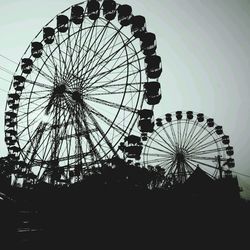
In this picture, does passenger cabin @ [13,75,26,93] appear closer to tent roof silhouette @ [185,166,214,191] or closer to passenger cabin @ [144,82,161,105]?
passenger cabin @ [144,82,161,105]

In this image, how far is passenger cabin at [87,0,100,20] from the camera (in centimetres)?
1473

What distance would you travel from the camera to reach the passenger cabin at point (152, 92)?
13508mm

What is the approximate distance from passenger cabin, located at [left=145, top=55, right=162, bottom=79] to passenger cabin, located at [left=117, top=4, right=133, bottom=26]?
2808 mm

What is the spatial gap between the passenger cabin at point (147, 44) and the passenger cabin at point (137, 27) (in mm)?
227

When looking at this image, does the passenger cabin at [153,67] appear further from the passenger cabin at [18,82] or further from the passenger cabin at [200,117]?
the passenger cabin at [200,117]

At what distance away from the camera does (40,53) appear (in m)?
16.7

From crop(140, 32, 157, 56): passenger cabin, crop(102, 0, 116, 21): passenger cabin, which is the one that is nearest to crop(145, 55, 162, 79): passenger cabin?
crop(140, 32, 157, 56): passenger cabin

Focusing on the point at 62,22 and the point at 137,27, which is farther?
the point at 62,22

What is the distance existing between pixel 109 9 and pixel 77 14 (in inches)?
103

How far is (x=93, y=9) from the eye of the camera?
1482 centimetres

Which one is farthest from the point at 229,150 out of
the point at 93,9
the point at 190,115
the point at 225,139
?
the point at 93,9

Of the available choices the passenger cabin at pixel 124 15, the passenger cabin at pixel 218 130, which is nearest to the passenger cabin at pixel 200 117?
the passenger cabin at pixel 218 130

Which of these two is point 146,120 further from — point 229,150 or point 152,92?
point 229,150

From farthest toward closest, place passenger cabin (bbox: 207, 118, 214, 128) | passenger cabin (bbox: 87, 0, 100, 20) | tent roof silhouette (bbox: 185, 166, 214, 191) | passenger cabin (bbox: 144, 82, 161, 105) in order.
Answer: passenger cabin (bbox: 207, 118, 214, 128) → tent roof silhouette (bbox: 185, 166, 214, 191) → passenger cabin (bbox: 87, 0, 100, 20) → passenger cabin (bbox: 144, 82, 161, 105)
